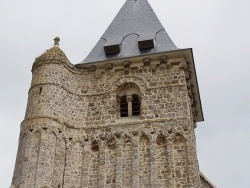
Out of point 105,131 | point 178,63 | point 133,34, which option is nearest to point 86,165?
point 105,131

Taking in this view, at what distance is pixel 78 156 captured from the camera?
586 inches

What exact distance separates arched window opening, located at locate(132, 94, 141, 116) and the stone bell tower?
0.04m

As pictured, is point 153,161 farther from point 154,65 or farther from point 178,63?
point 178,63

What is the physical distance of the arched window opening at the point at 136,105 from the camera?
631 inches

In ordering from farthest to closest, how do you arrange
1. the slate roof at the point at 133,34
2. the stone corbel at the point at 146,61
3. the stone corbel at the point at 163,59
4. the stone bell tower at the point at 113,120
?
1. the slate roof at the point at 133,34
2. the stone corbel at the point at 146,61
3. the stone corbel at the point at 163,59
4. the stone bell tower at the point at 113,120

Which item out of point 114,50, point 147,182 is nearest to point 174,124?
point 147,182

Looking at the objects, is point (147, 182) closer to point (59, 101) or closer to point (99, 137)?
point (99, 137)

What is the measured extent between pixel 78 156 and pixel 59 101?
2.15 meters

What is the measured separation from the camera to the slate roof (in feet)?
56.9

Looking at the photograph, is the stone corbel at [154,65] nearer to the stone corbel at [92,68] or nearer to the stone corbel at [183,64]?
the stone corbel at [183,64]

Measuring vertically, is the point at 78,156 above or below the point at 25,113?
below

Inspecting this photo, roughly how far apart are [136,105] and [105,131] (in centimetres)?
→ 173

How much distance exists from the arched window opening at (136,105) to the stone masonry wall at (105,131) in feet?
1.35

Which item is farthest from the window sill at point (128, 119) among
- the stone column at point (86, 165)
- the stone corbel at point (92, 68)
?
the stone corbel at point (92, 68)
